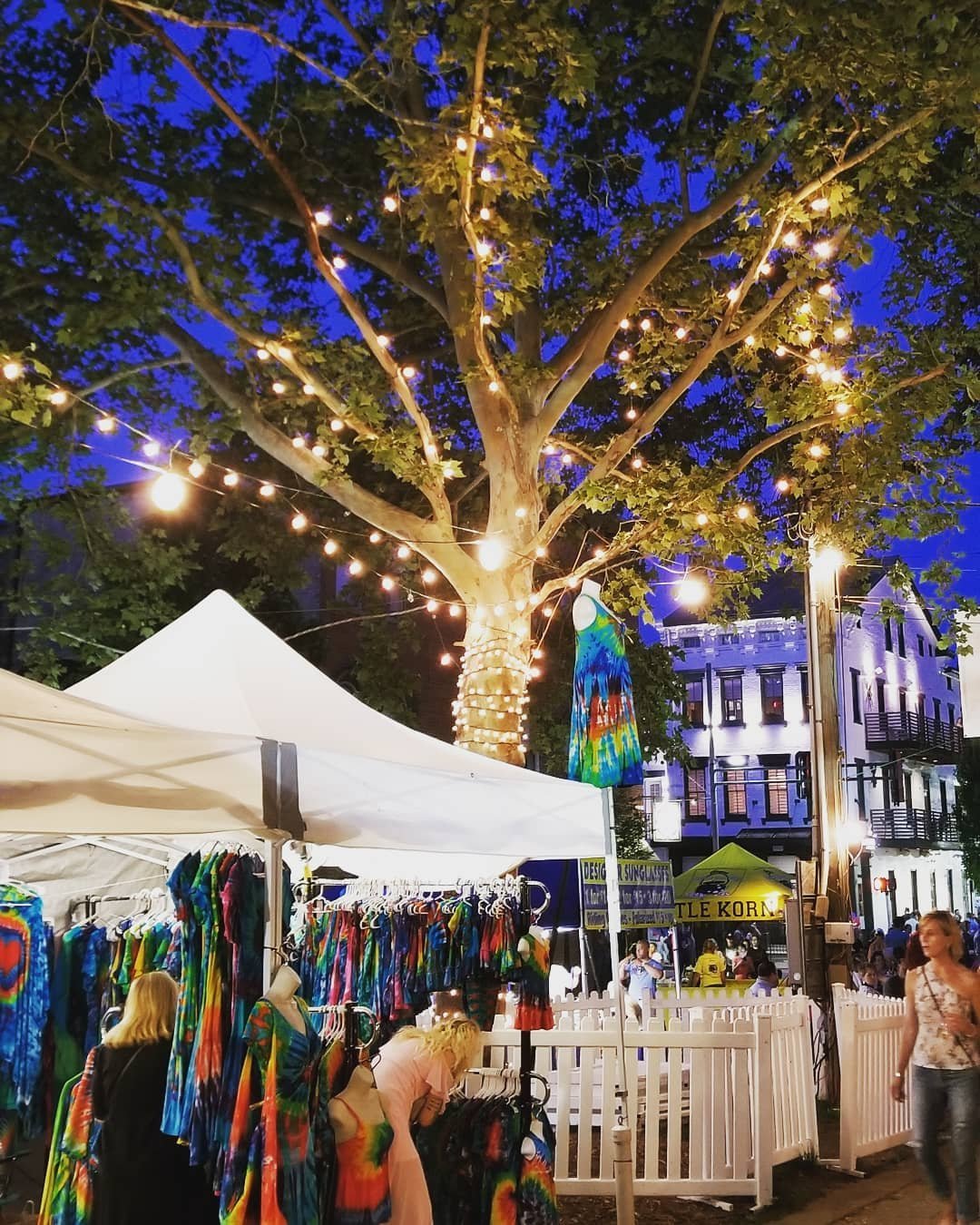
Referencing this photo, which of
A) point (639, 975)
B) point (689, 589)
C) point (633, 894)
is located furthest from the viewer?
point (633, 894)

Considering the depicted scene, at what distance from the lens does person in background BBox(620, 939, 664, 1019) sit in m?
Answer: 11.1

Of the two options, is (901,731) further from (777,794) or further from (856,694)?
(777,794)

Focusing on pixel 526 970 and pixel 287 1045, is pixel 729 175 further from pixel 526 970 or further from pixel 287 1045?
pixel 287 1045

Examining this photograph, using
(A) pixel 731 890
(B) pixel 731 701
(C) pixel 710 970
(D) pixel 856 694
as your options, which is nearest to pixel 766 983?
(C) pixel 710 970

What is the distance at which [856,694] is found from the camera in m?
45.8

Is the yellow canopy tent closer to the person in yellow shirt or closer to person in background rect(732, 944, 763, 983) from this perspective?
person in background rect(732, 944, 763, 983)

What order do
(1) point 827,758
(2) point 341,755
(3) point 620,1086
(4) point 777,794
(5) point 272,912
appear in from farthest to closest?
(4) point 777,794 < (1) point 827,758 < (3) point 620,1086 < (2) point 341,755 < (5) point 272,912

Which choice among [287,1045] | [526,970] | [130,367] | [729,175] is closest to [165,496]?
[130,367]

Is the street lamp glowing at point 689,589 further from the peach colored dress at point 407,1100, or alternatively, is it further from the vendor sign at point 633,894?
the peach colored dress at point 407,1100

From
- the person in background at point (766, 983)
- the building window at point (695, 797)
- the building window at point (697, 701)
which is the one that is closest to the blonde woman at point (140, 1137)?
the person in background at point (766, 983)

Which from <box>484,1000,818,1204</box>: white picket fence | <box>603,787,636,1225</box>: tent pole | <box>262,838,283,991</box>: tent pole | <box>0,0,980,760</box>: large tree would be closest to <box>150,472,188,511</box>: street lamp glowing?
<box>0,0,980,760</box>: large tree

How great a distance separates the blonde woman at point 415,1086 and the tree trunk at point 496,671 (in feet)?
14.4

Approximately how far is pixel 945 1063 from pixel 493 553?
17.5 ft

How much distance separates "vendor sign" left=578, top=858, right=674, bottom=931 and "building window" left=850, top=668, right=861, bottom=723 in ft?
106
